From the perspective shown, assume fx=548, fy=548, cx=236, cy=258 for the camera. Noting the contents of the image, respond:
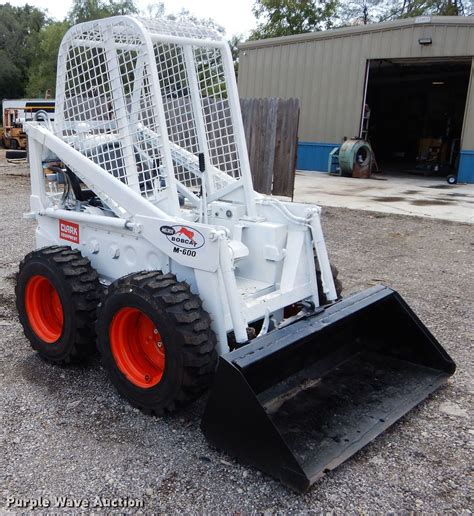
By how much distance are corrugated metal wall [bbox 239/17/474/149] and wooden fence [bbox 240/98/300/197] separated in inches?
274

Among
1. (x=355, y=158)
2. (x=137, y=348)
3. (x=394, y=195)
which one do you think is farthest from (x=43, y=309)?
(x=355, y=158)

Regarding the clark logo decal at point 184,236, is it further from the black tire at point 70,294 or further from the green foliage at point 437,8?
the green foliage at point 437,8

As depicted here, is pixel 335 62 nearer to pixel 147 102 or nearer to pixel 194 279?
pixel 147 102

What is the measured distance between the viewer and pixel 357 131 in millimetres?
16734

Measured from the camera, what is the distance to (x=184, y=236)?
9.74ft

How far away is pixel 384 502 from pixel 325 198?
9968mm

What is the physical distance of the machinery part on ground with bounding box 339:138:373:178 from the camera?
16.0 m

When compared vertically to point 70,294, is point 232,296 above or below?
above

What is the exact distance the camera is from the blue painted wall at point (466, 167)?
49.6ft

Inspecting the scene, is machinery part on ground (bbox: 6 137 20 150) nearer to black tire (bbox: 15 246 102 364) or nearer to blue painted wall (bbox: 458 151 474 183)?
blue painted wall (bbox: 458 151 474 183)

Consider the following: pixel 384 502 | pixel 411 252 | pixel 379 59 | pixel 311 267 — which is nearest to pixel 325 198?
pixel 411 252

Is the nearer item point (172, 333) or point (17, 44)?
point (172, 333)

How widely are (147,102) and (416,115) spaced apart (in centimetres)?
2410

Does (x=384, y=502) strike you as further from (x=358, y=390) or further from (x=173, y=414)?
(x=173, y=414)
